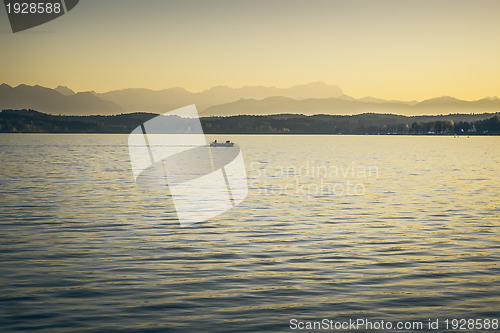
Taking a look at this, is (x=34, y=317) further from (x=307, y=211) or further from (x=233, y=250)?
(x=307, y=211)

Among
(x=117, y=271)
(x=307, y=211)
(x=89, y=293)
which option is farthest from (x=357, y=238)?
(x=89, y=293)

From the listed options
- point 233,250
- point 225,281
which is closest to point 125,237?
point 233,250

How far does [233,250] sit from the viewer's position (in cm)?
2591

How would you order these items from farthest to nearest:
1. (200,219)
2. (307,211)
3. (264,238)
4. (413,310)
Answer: (307,211)
(200,219)
(264,238)
(413,310)

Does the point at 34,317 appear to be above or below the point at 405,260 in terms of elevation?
above

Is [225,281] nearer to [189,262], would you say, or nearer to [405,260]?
[189,262]

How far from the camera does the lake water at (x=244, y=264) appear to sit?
1678 centimetres

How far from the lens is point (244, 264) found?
2303cm

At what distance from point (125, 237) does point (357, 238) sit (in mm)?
12368

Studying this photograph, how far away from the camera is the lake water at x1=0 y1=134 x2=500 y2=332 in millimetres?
16781

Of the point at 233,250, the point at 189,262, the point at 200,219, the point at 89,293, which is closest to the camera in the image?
the point at 89,293

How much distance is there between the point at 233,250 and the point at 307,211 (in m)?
13.9

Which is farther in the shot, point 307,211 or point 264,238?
point 307,211

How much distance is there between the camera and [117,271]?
71.3 feet
